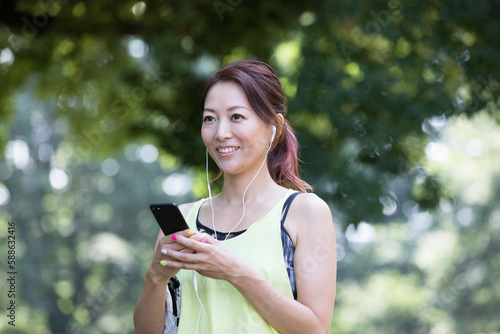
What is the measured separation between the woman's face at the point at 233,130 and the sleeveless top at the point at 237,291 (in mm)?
212

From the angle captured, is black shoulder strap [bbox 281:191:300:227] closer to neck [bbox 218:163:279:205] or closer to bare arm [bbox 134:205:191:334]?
neck [bbox 218:163:279:205]

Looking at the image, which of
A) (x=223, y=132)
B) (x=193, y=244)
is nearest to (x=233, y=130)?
(x=223, y=132)

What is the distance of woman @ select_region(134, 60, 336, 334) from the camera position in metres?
2.01

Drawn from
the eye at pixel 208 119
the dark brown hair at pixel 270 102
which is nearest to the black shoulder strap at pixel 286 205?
the dark brown hair at pixel 270 102

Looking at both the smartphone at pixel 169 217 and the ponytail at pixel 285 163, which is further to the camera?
the ponytail at pixel 285 163

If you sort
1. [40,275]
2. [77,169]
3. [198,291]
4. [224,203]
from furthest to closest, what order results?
[77,169] → [40,275] → [224,203] → [198,291]

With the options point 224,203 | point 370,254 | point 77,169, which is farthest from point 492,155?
point 224,203

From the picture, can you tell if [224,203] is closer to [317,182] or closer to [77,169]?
[317,182]

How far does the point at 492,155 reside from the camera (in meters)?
21.3

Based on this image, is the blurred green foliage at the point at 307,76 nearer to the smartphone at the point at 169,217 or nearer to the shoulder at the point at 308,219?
the shoulder at the point at 308,219

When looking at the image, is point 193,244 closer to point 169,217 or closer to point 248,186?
→ point 169,217

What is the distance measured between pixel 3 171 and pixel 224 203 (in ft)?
68.2

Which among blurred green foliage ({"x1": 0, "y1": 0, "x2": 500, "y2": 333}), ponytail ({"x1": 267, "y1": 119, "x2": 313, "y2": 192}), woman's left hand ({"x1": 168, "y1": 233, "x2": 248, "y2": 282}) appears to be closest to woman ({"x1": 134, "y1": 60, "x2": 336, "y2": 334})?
woman's left hand ({"x1": 168, "y1": 233, "x2": 248, "y2": 282})

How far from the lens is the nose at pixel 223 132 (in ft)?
7.20
